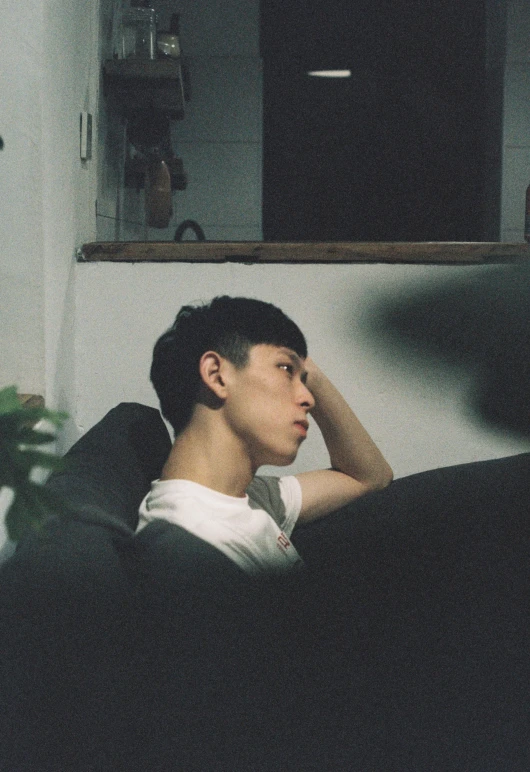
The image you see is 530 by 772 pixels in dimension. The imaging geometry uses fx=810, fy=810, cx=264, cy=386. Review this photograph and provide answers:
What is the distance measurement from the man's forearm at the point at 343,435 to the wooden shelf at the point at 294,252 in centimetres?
43

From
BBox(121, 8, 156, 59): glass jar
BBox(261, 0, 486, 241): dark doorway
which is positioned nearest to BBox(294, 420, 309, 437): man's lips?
BBox(121, 8, 156, 59): glass jar

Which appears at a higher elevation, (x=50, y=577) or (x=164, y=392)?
(x=164, y=392)

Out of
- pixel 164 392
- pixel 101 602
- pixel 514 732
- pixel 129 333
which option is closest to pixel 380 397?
pixel 129 333

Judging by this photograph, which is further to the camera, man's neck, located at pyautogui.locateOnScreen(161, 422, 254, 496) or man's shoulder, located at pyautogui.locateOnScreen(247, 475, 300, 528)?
man's shoulder, located at pyautogui.locateOnScreen(247, 475, 300, 528)

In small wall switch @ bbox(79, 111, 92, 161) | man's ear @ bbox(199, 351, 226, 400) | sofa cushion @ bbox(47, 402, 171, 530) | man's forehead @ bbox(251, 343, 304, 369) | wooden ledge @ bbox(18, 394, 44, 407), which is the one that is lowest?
sofa cushion @ bbox(47, 402, 171, 530)

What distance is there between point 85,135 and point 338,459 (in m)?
0.94

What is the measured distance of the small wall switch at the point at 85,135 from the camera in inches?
70.6

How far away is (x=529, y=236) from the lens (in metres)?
2.01

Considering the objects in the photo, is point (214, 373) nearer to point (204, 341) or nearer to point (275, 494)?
point (204, 341)

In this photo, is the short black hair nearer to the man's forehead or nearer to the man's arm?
the man's forehead

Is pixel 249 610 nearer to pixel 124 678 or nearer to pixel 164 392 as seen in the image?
pixel 124 678

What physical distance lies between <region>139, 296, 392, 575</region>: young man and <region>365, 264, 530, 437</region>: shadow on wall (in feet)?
2.14

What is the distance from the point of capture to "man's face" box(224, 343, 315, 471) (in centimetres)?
109

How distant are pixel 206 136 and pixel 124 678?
3.00 m
